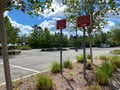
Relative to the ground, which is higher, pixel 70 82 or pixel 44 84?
pixel 44 84

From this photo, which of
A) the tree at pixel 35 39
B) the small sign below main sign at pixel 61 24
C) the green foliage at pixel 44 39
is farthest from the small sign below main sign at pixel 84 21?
the tree at pixel 35 39

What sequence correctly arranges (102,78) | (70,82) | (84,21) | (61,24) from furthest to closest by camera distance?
(61,24)
(84,21)
(102,78)
(70,82)

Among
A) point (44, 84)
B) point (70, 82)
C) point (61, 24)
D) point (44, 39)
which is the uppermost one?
point (61, 24)

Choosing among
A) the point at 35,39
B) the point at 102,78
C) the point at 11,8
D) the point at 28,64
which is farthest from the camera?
the point at 35,39

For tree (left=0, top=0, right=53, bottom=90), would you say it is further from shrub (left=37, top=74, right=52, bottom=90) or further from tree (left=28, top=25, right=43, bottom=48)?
tree (left=28, top=25, right=43, bottom=48)

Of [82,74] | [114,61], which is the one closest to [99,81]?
[82,74]

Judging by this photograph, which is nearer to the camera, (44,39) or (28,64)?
(28,64)

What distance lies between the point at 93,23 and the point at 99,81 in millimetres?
5893

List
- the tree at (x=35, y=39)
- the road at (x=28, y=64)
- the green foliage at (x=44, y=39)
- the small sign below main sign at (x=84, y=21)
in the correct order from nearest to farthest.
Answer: the small sign below main sign at (x=84, y=21)
the road at (x=28, y=64)
the green foliage at (x=44, y=39)
the tree at (x=35, y=39)

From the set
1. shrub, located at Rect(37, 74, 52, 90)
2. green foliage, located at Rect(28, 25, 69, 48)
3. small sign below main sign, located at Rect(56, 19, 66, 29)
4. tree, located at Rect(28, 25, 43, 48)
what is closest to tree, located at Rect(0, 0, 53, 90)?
shrub, located at Rect(37, 74, 52, 90)

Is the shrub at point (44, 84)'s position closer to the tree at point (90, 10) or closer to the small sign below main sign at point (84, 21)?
the small sign below main sign at point (84, 21)

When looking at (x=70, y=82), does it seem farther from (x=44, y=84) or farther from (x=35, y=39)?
(x=35, y=39)

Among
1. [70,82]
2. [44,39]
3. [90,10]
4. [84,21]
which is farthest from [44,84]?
[44,39]

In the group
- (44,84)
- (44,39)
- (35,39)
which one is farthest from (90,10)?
(35,39)
